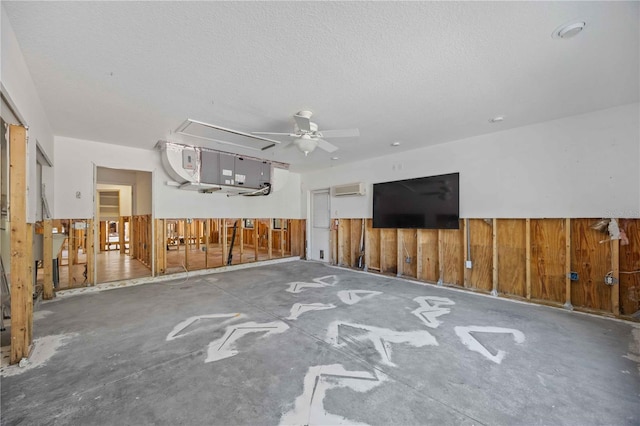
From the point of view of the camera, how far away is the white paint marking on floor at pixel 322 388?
5.52ft

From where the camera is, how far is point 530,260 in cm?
414

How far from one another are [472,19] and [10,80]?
3.58 metres

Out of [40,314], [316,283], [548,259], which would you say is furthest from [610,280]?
[40,314]

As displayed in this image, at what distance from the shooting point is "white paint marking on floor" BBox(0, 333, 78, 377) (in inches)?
87.9

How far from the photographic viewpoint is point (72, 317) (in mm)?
3453

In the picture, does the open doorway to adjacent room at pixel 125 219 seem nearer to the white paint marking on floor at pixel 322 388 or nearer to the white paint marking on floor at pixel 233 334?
the white paint marking on floor at pixel 233 334

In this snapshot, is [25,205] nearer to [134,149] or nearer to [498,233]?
[134,149]

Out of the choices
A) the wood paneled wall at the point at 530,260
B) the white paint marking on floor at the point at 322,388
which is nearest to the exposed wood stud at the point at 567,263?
the wood paneled wall at the point at 530,260

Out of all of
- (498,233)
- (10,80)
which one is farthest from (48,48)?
(498,233)

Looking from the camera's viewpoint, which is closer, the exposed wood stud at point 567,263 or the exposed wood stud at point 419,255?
the exposed wood stud at point 567,263

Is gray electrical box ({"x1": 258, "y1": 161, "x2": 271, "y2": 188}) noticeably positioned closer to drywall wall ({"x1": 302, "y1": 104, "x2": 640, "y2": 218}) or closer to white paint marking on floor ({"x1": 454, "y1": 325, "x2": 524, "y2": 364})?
drywall wall ({"x1": 302, "y1": 104, "x2": 640, "y2": 218})

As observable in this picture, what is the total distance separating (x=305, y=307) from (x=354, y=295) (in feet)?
3.23

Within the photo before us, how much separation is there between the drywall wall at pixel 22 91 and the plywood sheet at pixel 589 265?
640 centimetres

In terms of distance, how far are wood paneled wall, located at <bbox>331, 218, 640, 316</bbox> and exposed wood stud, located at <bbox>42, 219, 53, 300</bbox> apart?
6.12 m
